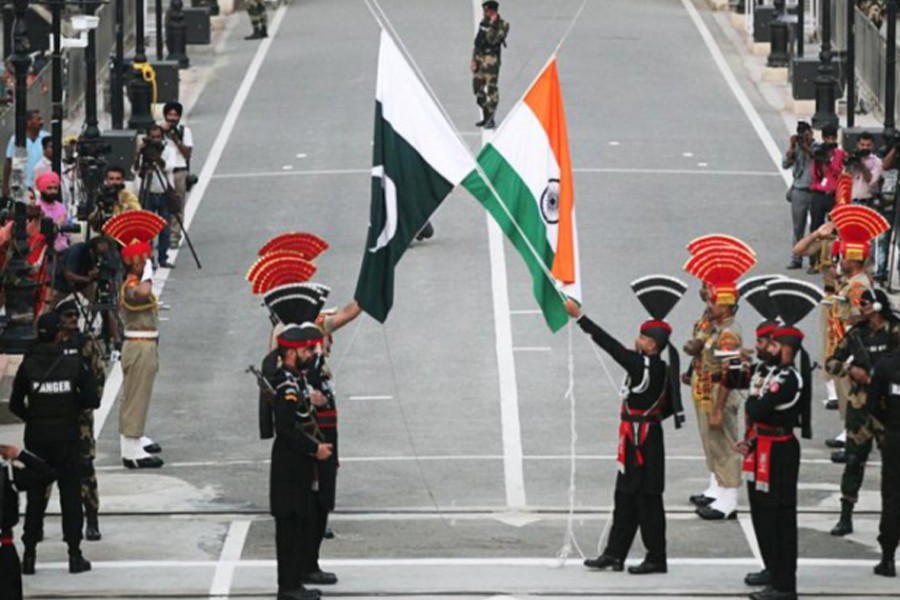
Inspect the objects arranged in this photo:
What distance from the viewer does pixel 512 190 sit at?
21797mm

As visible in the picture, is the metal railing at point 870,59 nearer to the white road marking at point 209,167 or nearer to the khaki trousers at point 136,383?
the white road marking at point 209,167

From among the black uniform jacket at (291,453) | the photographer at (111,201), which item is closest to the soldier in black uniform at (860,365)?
the black uniform jacket at (291,453)

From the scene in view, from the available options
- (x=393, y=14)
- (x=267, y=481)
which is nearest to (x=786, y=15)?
(x=393, y=14)

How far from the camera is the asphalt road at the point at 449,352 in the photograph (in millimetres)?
21062

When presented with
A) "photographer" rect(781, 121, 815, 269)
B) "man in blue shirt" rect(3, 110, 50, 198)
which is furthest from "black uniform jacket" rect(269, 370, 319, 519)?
"photographer" rect(781, 121, 815, 269)

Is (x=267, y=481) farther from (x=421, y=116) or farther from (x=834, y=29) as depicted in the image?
(x=834, y=29)

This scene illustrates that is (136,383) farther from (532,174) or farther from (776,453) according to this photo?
(776,453)

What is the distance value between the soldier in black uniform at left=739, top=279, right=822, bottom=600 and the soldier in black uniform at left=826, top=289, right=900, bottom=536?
1.48 m

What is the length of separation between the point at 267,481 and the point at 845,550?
5.10 metres

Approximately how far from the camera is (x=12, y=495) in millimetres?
18844

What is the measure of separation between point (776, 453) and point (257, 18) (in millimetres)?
30129

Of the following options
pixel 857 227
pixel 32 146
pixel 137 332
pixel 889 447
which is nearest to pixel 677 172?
pixel 32 146

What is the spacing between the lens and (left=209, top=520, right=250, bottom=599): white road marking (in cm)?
2006

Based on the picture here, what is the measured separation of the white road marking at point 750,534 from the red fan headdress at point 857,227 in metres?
2.67
